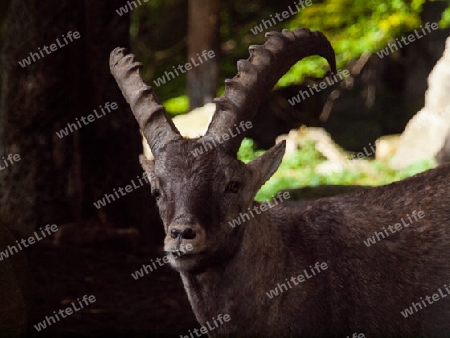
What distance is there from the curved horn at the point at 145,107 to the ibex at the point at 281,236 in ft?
0.04

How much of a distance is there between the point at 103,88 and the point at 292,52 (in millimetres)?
4821

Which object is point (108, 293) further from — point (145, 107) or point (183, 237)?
point (183, 237)

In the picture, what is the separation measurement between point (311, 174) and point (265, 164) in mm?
9526

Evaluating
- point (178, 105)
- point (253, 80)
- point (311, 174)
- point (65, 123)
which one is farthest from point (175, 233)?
point (178, 105)

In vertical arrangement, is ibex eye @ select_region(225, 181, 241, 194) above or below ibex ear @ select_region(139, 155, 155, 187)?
below

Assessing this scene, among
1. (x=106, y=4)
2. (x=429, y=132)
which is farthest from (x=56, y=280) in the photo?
(x=429, y=132)

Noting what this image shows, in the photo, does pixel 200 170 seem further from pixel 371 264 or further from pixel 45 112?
pixel 45 112

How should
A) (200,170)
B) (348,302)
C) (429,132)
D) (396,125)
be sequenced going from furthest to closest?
(396,125) < (429,132) < (348,302) < (200,170)

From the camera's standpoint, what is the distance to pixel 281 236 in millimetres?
6992

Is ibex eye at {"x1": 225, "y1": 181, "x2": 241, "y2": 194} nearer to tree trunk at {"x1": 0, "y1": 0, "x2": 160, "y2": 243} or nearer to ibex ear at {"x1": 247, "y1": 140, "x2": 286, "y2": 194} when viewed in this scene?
ibex ear at {"x1": 247, "y1": 140, "x2": 286, "y2": 194}

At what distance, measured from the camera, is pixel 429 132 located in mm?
17859

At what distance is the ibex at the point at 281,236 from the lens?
6461 millimetres

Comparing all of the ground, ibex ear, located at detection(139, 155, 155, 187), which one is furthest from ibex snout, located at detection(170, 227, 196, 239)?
the ground

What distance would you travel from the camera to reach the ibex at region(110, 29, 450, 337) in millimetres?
6461
